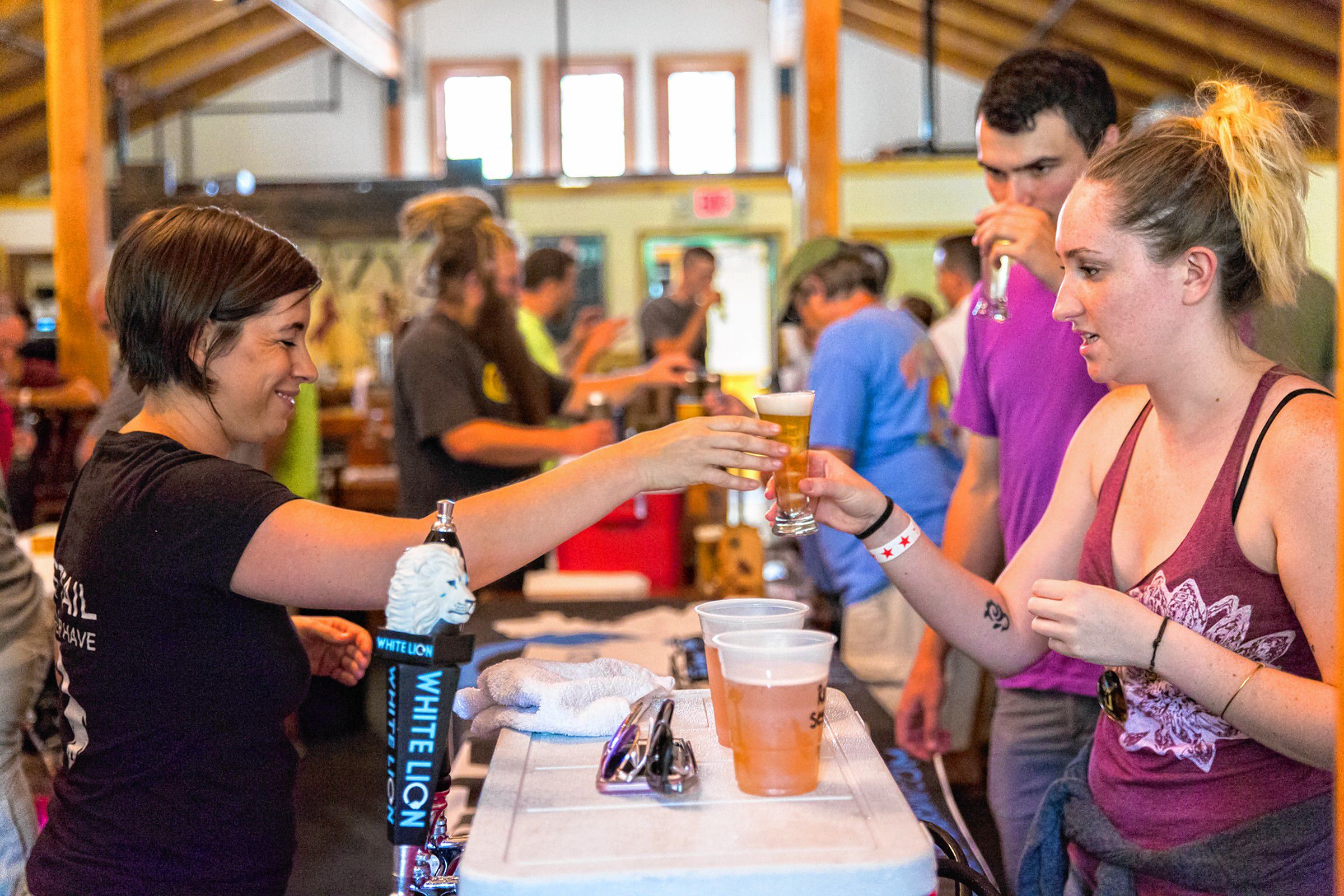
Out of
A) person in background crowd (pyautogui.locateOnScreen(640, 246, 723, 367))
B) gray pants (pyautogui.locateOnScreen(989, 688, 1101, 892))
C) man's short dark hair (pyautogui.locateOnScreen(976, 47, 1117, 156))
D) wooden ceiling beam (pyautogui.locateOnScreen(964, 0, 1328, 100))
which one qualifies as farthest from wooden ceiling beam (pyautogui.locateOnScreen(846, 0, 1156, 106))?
gray pants (pyautogui.locateOnScreen(989, 688, 1101, 892))

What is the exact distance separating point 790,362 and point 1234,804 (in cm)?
620

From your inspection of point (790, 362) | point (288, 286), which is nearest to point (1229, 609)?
point (288, 286)

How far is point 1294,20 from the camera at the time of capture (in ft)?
25.1

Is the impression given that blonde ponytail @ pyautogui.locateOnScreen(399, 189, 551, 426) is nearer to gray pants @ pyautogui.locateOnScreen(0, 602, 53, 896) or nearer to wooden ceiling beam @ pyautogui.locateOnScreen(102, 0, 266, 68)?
gray pants @ pyautogui.locateOnScreen(0, 602, 53, 896)

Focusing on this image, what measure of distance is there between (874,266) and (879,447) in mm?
734

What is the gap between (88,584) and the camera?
133 cm

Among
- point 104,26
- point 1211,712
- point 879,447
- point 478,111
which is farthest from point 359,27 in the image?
point 1211,712

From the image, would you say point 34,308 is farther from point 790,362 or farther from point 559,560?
point 559,560

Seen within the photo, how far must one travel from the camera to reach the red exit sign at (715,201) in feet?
35.1

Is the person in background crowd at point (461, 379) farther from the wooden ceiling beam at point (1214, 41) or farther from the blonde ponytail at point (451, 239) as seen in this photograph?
the wooden ceiling beam at point (1214, 41)

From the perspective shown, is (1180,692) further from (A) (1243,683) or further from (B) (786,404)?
(B) (786,404)

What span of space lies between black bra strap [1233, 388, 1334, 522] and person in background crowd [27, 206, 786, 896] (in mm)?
505

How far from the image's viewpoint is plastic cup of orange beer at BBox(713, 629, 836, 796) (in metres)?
1.06

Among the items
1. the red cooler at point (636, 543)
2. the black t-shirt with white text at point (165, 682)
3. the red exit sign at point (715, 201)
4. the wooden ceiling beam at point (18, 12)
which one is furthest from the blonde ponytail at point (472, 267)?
the red exit sign at point (715, 201)
